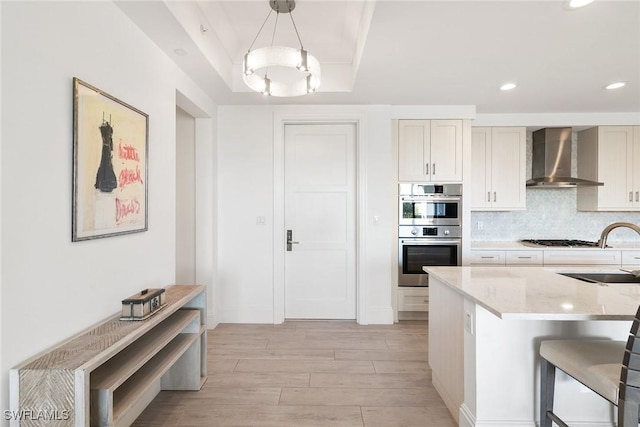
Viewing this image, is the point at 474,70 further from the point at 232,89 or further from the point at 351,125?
the point at 232,89

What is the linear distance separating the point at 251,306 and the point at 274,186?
4.56 feet

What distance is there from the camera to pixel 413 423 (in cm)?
196

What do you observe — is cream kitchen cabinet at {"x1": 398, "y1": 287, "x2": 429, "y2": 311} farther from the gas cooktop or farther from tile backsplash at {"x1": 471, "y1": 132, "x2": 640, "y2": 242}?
the gas cooktop

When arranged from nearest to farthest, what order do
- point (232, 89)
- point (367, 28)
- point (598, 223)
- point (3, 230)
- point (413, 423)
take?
point (3, 230) → point (413, 423) → point (367, 28) → point (232, 89) → point (598, 223)

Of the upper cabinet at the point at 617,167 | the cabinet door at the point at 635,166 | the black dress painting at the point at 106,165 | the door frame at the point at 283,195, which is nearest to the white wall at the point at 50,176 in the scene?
the black dress painting at the point at 106,165

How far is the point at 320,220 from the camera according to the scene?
3.79 meters

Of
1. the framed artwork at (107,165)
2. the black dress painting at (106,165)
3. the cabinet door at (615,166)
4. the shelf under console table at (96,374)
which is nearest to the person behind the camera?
the shelf under console table at (96,374)

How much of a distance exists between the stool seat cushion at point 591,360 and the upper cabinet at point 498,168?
2.62 meters

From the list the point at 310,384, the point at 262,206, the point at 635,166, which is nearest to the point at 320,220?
the point at 262,206

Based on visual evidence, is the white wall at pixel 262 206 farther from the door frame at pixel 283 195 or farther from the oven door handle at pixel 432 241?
the oven door handle at pixel 432 241

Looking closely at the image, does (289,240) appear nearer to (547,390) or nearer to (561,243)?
(547,390)

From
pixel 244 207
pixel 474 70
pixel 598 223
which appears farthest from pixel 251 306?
pixel 598 223

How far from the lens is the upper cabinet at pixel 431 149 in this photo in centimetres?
376

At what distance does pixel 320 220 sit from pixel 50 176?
2.69m
